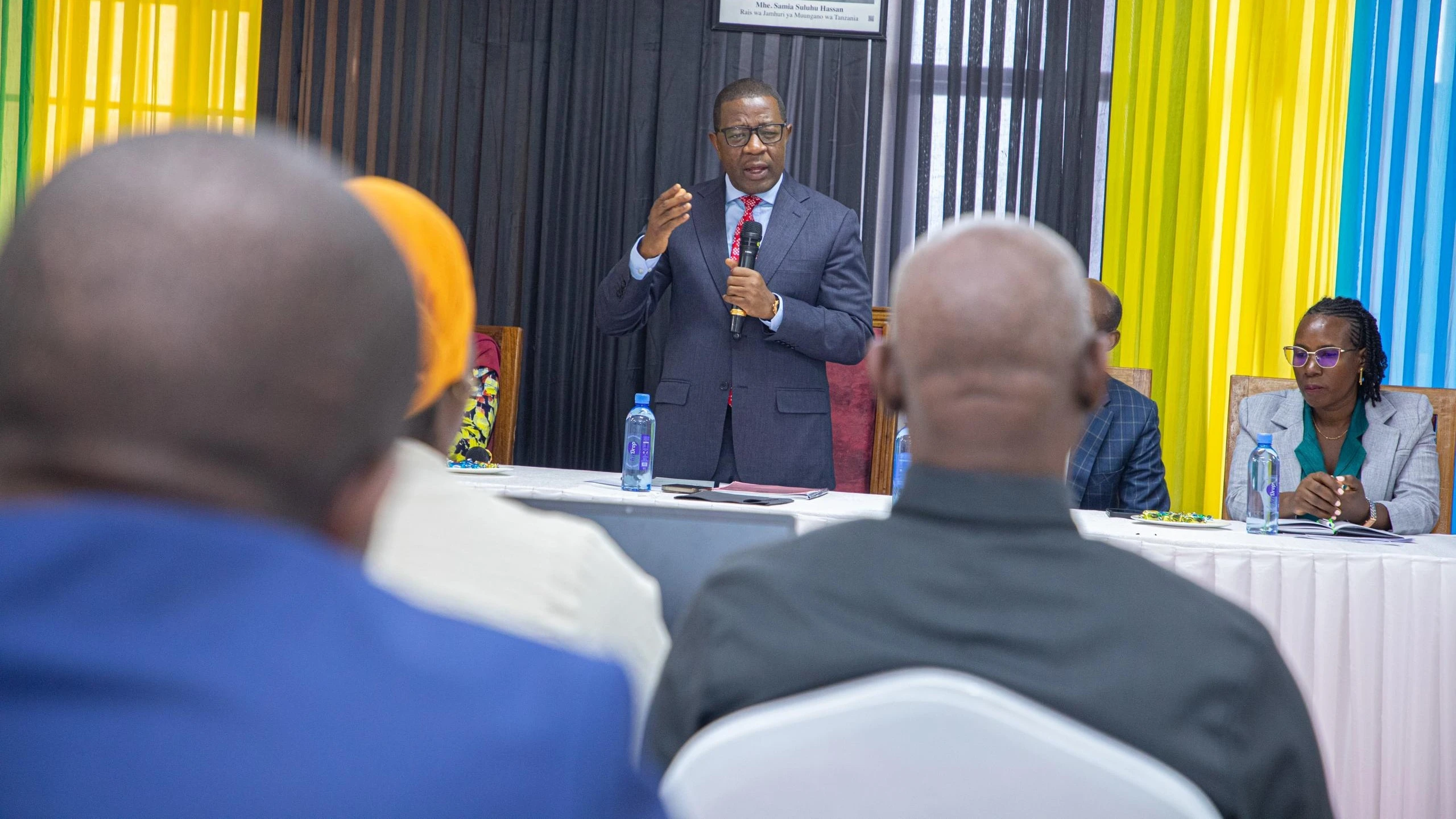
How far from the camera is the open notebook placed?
2557 millimetres

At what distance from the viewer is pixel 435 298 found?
1125mm

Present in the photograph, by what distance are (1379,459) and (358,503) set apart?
3146 millimetres

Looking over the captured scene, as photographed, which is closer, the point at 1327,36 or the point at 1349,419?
the point at 1349,419

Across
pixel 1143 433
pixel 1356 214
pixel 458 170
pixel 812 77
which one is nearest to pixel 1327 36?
pixel 1356 214

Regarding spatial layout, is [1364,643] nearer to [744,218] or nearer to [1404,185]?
[744,218]

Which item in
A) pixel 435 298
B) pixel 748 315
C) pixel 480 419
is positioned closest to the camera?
pixel 435 298

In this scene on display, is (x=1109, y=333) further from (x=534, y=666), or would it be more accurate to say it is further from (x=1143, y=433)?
(x=534, y=666)

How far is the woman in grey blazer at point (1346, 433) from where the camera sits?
2834 mm

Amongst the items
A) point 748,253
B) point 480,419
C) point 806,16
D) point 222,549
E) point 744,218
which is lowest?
point 480,419

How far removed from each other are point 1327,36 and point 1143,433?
2594 mm

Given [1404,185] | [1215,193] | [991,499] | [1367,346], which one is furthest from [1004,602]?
[1404,185]

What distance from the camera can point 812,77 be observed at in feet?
15.7

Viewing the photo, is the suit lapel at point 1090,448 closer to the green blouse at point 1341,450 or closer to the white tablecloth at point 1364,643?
the green blouse at point 1341,450

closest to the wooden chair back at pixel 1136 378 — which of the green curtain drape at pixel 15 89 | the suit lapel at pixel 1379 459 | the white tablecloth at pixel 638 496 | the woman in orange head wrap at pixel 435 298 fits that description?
the suit lapel at pixel 1379 459
